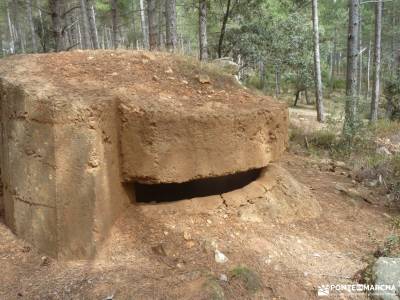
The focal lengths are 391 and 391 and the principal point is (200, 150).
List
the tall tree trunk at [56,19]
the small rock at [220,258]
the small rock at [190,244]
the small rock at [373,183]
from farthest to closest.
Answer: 1. the tall tree trunk at [56,19]
2. the small rock at [373,183]
3. the small rock at [190,244]
4. the small rock at [220,258]

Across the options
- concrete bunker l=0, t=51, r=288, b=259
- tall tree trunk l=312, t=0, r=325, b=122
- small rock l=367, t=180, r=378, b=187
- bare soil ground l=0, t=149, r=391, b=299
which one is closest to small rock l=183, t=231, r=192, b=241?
bare soil ground l=0, t=149, r=391, b=299

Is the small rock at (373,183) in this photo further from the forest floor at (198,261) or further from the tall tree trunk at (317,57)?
the tall tree trunk at (317,57)

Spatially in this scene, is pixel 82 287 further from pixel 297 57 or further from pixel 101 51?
pixel 297 57

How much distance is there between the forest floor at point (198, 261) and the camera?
3.48 metres

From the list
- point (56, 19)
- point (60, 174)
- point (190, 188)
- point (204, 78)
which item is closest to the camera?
point (60, 174)

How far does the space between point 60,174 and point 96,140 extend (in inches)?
17.8

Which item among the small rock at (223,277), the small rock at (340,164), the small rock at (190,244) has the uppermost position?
the small rock at (190,244)

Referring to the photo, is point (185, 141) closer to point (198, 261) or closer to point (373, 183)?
point (198, 261)

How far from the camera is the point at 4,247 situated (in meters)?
3.96

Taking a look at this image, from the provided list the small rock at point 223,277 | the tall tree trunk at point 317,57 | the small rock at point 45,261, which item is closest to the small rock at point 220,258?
the small rock at point 223,277

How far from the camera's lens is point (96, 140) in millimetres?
3693

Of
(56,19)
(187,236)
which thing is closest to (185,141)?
(187,236)

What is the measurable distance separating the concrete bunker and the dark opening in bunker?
0.43m

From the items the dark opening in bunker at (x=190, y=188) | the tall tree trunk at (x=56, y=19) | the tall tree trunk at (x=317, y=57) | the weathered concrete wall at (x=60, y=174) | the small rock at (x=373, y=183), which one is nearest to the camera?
the weathered concrete wall at (x=60, y=174)
